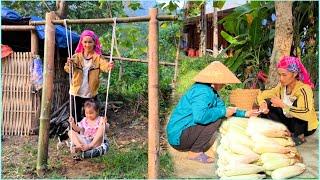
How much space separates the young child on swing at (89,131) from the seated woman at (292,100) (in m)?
1.50

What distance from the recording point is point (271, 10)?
7.84 metres

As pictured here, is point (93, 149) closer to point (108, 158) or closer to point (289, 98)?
point (108, 158)

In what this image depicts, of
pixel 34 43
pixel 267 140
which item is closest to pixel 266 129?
pixel 267 140

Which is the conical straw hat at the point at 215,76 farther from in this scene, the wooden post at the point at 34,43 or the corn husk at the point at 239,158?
the wooden post at the point at 34,43

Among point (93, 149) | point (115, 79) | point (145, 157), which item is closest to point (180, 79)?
point (115, 79)

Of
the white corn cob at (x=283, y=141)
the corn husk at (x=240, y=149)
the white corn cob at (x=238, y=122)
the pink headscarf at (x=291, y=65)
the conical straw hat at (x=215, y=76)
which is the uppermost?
the pink headscarf at (x=291, y=65)

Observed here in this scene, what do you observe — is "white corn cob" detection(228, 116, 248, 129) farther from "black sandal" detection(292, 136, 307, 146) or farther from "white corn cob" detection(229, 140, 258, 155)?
"black sandal" detection(292, 136, 307, 146)

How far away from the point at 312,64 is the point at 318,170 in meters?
3.57

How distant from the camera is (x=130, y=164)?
4586 millimetres

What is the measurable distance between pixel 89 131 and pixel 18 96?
2.22 meters

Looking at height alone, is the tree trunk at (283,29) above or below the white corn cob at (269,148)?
above

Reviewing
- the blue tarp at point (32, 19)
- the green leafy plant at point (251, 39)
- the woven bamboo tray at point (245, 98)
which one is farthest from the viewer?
the green leafy plant at point (251, 39)

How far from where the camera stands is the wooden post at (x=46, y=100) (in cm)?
431

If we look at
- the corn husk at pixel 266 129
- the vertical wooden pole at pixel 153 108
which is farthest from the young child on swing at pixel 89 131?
the corn husk at pixel 266 129
